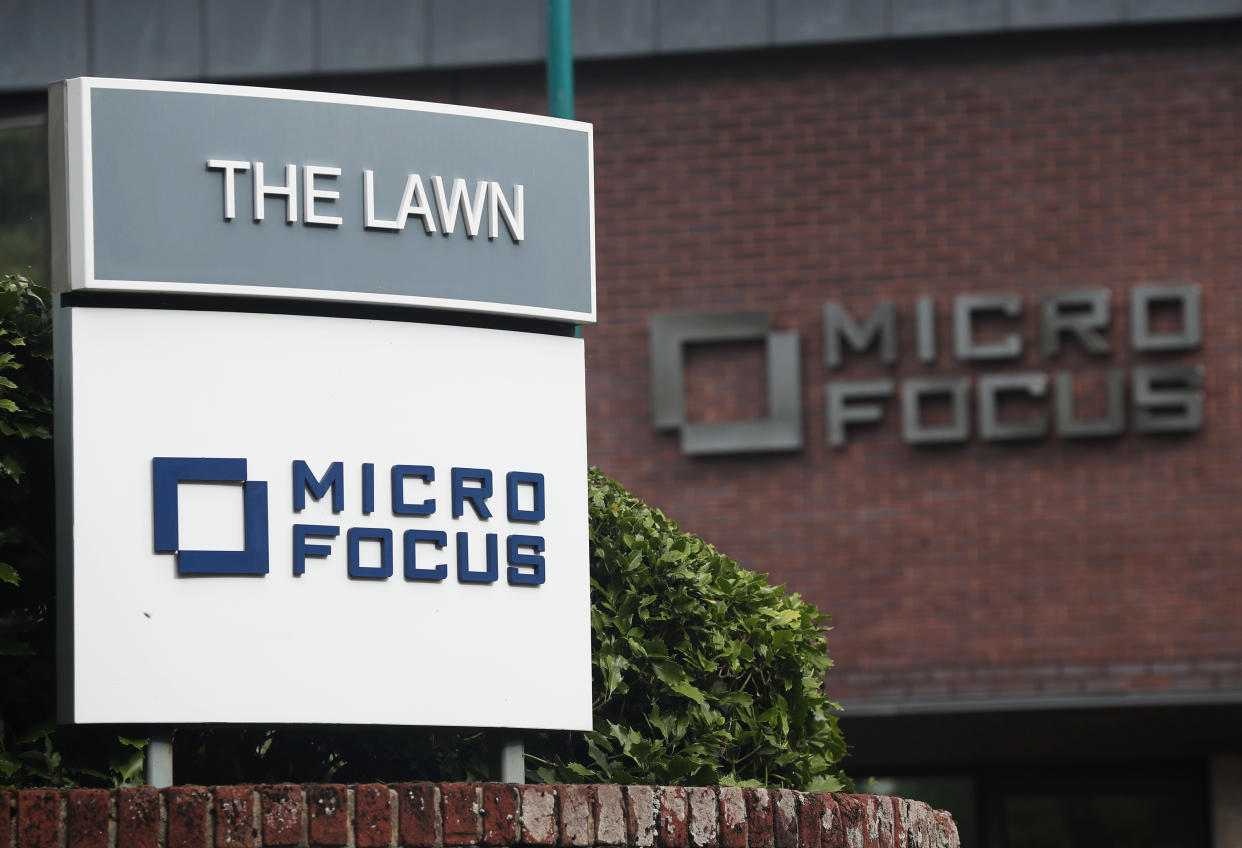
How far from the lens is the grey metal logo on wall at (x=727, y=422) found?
Result: 13266 millimetres

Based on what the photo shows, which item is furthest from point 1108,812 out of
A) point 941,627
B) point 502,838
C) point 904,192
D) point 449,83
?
point 502,838

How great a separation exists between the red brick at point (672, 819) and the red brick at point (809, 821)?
400mm

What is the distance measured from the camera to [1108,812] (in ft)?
50.0

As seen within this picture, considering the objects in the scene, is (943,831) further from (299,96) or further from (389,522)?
(299,96)

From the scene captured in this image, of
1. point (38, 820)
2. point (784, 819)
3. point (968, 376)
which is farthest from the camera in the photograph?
point (968, 376)

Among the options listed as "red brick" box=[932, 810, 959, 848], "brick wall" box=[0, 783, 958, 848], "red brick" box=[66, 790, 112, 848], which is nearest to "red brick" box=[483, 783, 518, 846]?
"brick wall" box=[0, 783, 958, 848]

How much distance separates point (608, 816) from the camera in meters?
4.97

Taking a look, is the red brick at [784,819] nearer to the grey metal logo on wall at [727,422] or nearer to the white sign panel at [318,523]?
the white sign panel at [318,523]

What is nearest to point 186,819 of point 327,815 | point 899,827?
point 327,815

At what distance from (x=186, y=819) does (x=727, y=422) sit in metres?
9.00

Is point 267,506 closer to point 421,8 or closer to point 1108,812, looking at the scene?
point 421,8

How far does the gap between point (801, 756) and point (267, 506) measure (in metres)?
1.78

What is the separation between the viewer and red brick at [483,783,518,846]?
481 cm

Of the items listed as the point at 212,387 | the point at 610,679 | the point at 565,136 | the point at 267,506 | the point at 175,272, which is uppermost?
the point at 565,136
